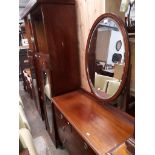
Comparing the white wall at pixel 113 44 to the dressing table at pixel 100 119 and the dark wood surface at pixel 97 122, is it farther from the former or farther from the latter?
the dark wood surface at pixel 97 122

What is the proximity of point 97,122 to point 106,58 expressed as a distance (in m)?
0.53

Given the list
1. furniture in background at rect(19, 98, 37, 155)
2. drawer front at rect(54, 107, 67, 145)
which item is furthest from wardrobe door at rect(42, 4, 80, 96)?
furniture in background at rect(19, 98, 37, 155)

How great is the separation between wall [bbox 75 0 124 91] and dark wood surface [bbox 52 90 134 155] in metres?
0.36

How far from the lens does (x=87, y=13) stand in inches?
60.1

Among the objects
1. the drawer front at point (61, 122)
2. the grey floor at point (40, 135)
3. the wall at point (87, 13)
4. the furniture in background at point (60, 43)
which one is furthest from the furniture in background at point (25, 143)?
the wall at point (87, 13)

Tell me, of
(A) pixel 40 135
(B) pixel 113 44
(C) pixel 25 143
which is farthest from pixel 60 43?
(A) pixel 40 135

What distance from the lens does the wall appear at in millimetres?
1218

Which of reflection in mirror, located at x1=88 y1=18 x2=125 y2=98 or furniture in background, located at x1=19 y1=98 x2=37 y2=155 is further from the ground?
reflection in mirror, located at x1=88 y1=18 x2=125 y2=98

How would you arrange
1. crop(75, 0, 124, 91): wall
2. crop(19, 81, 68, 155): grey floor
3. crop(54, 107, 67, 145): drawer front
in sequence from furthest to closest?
crop(19, 81, 68, 155): grey floor → crop(54, 107, 67, 145): drawer front → crop(75, 0, 124, 91): wall

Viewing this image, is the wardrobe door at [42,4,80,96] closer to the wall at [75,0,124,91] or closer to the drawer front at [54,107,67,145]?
the wall at [75,0,124,91]
